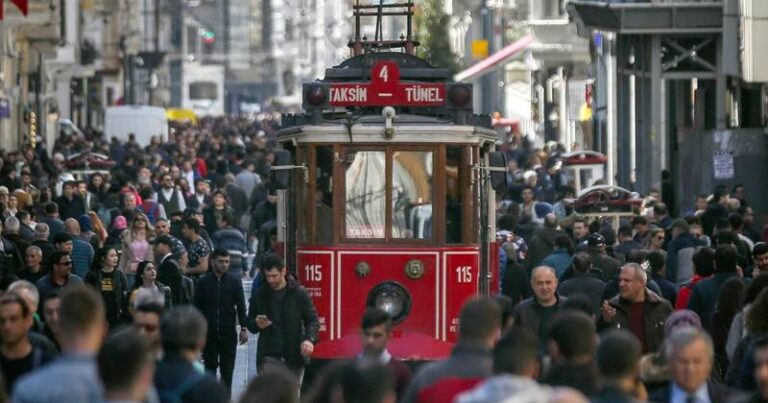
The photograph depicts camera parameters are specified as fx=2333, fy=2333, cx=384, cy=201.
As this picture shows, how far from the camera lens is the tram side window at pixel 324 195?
17.9 metres

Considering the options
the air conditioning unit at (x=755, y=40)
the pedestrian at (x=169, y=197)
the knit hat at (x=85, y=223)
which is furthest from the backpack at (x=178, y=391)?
the air conditioning unit at (x=755, y=40)

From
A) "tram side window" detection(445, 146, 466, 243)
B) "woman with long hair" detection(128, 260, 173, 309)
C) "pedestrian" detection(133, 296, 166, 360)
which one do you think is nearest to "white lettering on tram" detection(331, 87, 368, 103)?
"tram side window" detection(445, 146, 466, 243)

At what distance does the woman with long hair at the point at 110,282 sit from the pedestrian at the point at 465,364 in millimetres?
7523

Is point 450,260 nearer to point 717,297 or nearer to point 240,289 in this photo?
point 240,289

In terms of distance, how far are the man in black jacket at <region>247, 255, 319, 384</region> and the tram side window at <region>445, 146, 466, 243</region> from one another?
170 centimetres

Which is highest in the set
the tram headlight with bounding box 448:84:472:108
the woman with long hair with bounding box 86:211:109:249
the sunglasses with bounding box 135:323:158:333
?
the tram headlight with bounding box 448:84:472:108

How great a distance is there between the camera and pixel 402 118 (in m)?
18.0

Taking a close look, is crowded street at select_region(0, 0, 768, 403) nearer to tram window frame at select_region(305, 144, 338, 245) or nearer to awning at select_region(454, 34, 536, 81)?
tram window frame at select_region(305, 144, 338, 245)

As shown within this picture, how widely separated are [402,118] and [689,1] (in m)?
16.7

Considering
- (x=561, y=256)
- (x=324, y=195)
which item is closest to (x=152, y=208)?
(x=561, y=256)

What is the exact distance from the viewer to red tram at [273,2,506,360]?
17672 millimetres

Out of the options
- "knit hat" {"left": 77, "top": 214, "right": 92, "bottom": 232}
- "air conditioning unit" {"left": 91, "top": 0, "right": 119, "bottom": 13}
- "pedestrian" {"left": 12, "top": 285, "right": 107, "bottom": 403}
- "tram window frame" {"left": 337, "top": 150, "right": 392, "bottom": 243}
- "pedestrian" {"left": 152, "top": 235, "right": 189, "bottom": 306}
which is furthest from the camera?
"air conditioning unit" {"left": 91, "top": 0, "right": 119, "bottom": 13}

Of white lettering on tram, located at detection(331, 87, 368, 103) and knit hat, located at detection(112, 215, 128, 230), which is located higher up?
white lettering on tram, located at detection(331, 87, 368, 103)

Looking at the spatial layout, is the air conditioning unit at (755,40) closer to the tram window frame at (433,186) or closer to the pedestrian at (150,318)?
the tram window frame at (433,186)
